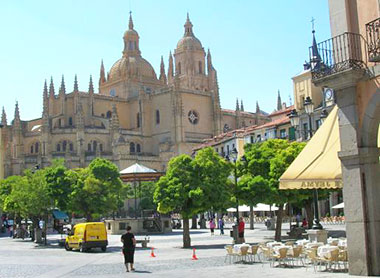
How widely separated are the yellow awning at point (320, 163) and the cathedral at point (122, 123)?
6744 cm

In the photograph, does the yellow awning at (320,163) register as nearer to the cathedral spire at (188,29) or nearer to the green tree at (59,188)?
the green tree at (59,188)

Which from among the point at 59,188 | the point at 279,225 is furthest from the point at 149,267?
the point at 59,188

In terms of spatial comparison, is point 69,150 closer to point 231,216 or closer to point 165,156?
point 165,156

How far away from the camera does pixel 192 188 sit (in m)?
25.5

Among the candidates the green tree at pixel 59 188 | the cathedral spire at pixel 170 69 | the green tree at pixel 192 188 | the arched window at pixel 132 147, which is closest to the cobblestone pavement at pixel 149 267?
the green tree at pixel 192 188

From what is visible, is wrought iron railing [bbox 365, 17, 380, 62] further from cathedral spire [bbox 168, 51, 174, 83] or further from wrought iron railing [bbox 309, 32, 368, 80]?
cathedral spire [bbox 168, 51, 174, 83]

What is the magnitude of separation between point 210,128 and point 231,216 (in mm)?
31204

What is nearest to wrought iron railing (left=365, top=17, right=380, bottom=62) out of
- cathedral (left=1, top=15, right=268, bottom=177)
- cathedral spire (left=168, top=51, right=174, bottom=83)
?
cathedral (left=1, top=15, right=268, bottom=177)

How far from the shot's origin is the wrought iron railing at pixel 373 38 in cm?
1101

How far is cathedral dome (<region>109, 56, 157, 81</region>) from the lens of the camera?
9962 centimetres

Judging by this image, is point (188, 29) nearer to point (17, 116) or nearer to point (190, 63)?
point (190, 63)

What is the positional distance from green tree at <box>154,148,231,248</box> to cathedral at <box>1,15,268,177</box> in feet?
180

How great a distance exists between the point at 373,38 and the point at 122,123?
84.5 meters

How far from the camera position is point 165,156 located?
285 ft
